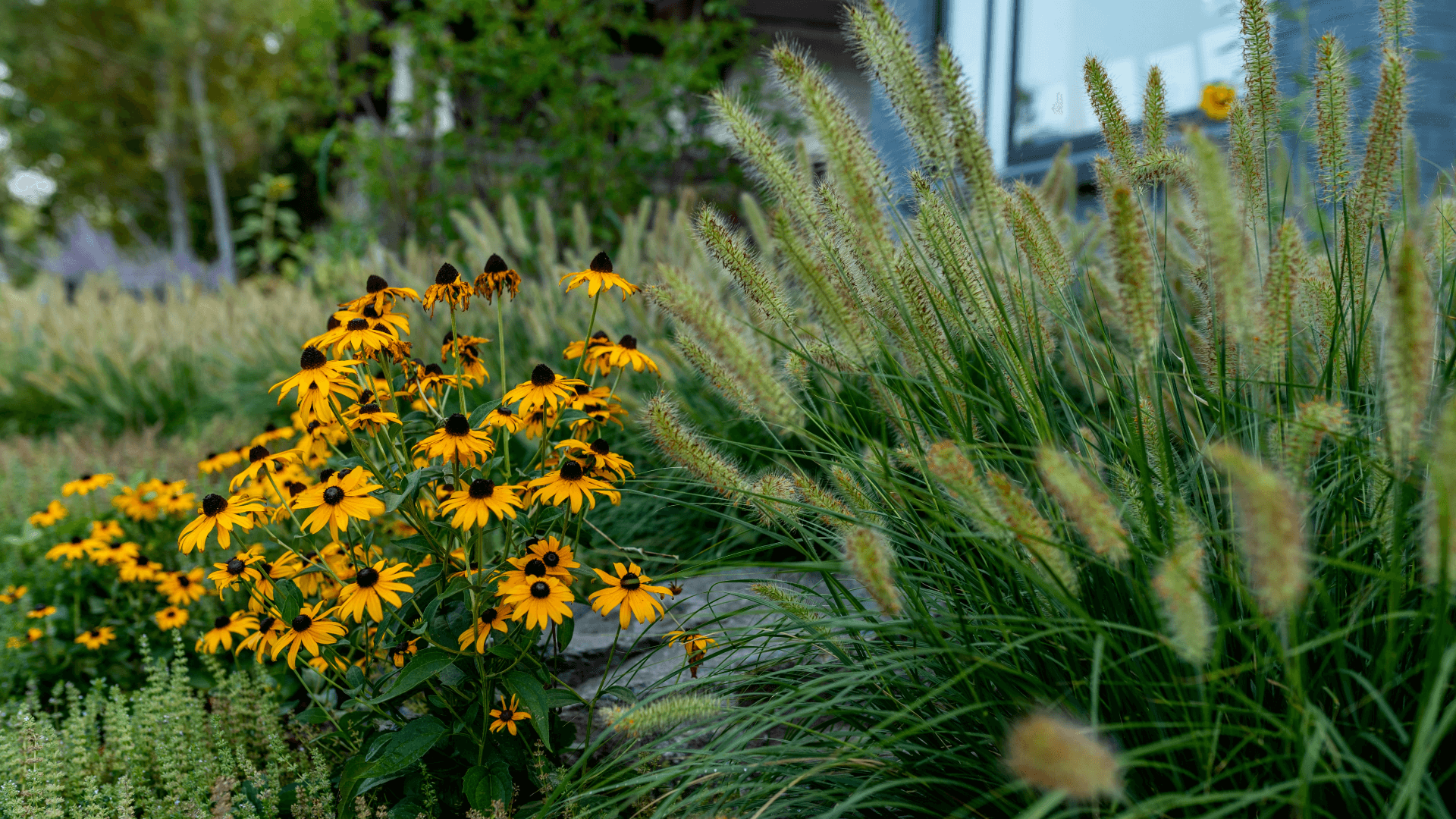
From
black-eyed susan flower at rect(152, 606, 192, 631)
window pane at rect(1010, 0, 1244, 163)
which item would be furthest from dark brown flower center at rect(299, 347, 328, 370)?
window pane at rect(1010, 0, 1244, 163)

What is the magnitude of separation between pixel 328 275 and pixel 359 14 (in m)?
2.08

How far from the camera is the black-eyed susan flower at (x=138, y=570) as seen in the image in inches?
107

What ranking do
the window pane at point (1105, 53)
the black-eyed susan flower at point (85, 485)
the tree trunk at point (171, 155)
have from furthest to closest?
the tree trunk at point (171, 155), the window pane at point (1105, 53), the black-eyed susan flower at point (85, 485)

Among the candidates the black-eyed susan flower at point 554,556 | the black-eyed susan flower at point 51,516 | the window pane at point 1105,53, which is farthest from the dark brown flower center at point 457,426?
the window pane at point 1105,53

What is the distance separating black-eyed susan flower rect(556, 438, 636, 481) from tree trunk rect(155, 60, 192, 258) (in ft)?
71.6

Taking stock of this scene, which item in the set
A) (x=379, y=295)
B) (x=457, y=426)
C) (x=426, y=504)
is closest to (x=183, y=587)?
(x=426, y=504)

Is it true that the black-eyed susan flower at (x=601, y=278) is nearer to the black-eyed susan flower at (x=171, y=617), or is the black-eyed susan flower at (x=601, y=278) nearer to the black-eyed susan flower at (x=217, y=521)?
the black-eyed susan flower at (x=217, y=521)

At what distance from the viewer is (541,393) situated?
1.71 meters

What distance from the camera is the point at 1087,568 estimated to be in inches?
50.5

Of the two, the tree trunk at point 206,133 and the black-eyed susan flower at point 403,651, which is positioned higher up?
the tree trunk at point 206,133

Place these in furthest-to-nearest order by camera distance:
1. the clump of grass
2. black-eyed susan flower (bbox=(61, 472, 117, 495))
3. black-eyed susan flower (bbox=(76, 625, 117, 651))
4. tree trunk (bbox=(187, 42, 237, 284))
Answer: tree trunk (bbox=(187, 42, 237, 284)) < black-eyed susan flower (bbox=(61, 472, 117, 495)) < black-eyed susan flower (bbox=(76, 625, 117, 651)) < the clump of grass

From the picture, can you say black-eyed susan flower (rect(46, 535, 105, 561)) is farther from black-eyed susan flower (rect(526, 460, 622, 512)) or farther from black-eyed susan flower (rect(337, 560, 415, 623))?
black-eyed susan flower (rect(526, 460, 622, 512))

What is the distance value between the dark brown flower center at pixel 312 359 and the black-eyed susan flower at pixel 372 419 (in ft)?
0.36

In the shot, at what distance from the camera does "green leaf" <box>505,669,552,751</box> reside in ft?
4.96
